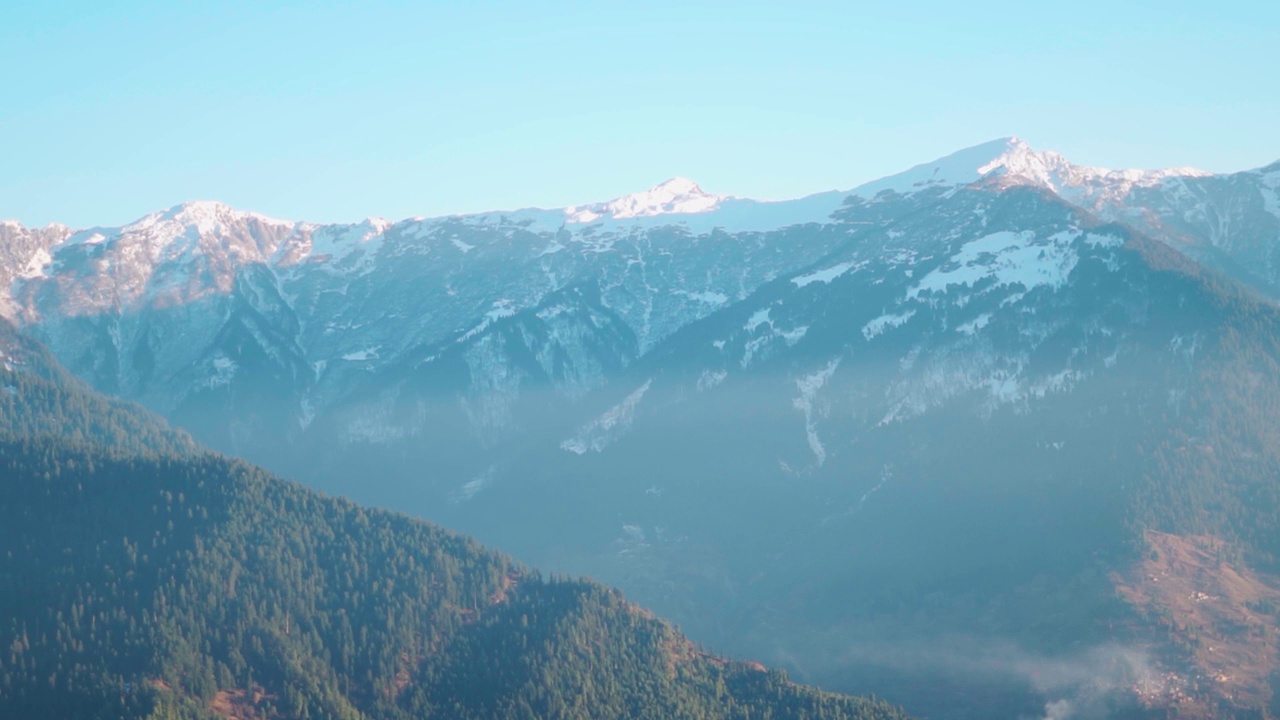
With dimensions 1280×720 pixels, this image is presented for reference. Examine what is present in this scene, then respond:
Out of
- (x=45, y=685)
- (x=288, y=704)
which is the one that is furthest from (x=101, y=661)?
(x=288, y=704)

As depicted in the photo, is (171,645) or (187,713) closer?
(187,713)

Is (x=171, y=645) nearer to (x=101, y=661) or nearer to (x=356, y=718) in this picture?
(x=101, y=661)

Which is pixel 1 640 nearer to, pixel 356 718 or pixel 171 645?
pixel 171 645

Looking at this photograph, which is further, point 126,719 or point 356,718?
point 356,718

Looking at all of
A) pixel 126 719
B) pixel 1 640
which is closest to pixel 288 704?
pixel 126 719

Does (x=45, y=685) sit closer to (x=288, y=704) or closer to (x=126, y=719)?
(x=126, y=719)

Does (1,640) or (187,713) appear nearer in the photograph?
(187,713)

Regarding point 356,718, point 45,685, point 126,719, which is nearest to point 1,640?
point 45,685
